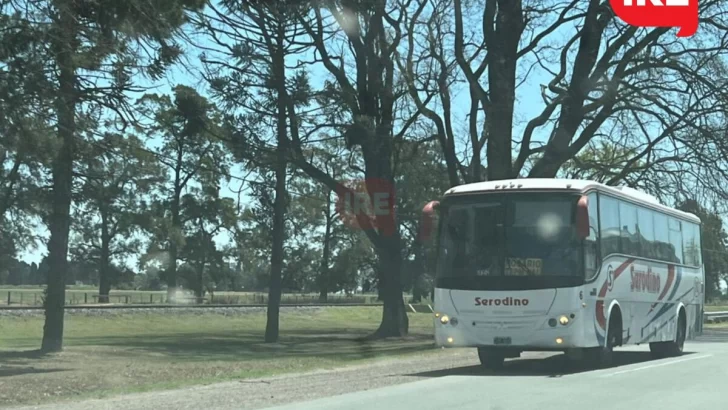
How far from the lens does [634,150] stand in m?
31.3

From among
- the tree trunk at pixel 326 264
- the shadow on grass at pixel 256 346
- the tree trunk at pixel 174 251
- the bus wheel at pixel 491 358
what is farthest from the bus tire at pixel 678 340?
the tree trunk at pixel 326 264

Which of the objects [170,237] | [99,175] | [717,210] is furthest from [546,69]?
[170,237]

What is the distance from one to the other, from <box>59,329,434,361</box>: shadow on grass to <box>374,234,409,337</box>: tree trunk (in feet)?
2.72

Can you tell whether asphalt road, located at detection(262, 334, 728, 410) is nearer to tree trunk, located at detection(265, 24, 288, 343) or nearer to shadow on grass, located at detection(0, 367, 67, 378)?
shadow on grass, located at detection(0, 367, 67, 378)

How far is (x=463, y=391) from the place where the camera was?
1356 cm

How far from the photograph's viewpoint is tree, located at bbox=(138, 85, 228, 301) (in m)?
27.5

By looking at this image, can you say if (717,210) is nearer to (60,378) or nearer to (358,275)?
(60,378)

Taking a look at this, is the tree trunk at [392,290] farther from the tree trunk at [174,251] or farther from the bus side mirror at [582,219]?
the tree trunk at [174,251]

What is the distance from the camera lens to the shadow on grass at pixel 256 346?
27.4 metres

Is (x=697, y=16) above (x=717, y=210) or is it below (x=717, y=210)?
above

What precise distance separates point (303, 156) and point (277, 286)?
18.0ft

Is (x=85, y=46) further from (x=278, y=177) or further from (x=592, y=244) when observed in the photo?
(x=278, y=177)

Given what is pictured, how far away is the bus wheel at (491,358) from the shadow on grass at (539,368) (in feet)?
0.58

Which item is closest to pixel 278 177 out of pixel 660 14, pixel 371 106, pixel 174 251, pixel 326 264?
pixel 371 106
